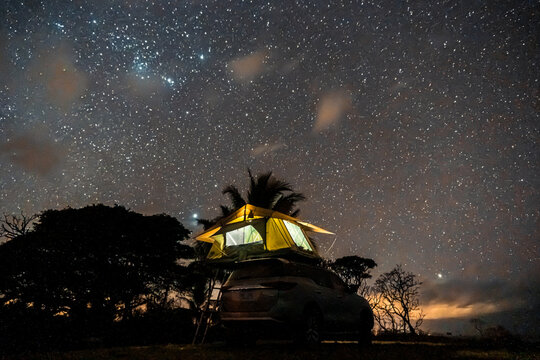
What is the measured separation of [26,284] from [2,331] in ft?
7.86

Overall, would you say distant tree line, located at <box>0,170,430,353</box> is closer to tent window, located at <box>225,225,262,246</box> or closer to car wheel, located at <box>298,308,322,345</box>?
tent window, located at <box>225,225,262,246</box>

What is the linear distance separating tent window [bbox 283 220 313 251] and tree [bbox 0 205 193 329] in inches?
445

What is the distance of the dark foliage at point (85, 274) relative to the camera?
17.5m

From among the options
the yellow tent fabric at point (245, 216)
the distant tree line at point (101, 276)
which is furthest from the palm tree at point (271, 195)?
the yellow tent fabric at point (245, 216)

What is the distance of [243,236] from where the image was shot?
38.3ft

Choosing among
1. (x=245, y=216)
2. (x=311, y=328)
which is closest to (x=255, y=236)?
(x=245, y=216)

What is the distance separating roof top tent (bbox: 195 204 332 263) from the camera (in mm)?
10539

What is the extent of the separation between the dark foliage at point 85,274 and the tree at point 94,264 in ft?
0.13

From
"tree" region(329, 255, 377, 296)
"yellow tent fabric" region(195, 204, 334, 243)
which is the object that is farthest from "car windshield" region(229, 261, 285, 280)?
"tree" region(329, 255, 377, 296)

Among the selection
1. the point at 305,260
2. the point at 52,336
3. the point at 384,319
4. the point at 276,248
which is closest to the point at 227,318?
the point at 276,248

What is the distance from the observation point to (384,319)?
34062mm

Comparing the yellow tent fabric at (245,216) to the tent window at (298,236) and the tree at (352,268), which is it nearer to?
the tent window at (298,236)

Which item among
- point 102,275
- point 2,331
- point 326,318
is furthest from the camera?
point 102,275

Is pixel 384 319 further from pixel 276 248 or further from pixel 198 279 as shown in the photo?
pixel 276 248
